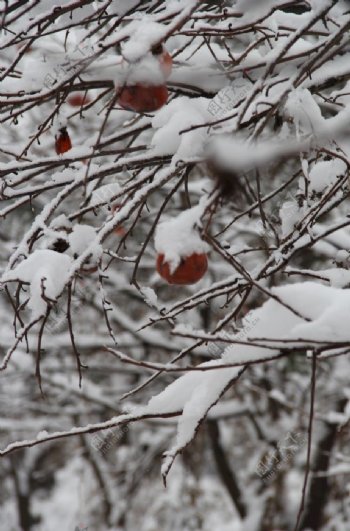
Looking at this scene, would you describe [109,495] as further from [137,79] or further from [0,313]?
[137,79]

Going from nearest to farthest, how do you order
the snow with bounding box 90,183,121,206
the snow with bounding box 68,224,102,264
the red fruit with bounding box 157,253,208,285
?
the red fruit with bounding box 157,253,208,285
the snow with bounding box 68,224,102,264
the snow with bounding box 90,183,121,206

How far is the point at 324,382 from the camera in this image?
23.6ft

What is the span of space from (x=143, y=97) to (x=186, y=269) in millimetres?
385

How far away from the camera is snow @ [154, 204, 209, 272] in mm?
1165

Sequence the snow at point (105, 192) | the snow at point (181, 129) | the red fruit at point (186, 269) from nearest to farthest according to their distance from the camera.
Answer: the red fruit at point (186, 269), the snow at point (181, 129), the snow at point (105, 192)

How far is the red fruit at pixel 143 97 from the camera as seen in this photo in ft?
4.37

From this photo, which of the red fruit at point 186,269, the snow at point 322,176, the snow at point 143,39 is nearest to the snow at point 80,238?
the red fruit at point 186,269

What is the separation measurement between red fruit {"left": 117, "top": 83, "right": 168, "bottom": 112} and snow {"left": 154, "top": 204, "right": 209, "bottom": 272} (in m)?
0.29

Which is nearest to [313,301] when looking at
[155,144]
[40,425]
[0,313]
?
[155,144]

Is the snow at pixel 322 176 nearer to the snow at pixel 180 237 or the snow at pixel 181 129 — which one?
the snow at pixel 181 129

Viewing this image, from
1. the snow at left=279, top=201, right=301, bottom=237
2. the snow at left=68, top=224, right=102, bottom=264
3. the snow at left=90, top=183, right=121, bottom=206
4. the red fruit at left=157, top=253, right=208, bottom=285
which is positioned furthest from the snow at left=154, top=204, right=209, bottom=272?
the snow at left=279, top=201, right=301, bottom=237

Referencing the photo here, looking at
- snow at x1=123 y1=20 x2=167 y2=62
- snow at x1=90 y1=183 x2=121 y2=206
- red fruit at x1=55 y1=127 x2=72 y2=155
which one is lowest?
snow at x1=90 y1=183 x2=121 y2=206

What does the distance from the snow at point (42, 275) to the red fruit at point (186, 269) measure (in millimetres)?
312

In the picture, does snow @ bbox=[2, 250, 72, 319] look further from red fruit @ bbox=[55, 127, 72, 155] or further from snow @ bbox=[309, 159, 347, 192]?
snow @ bbox=[309, 159, 347, 192]
